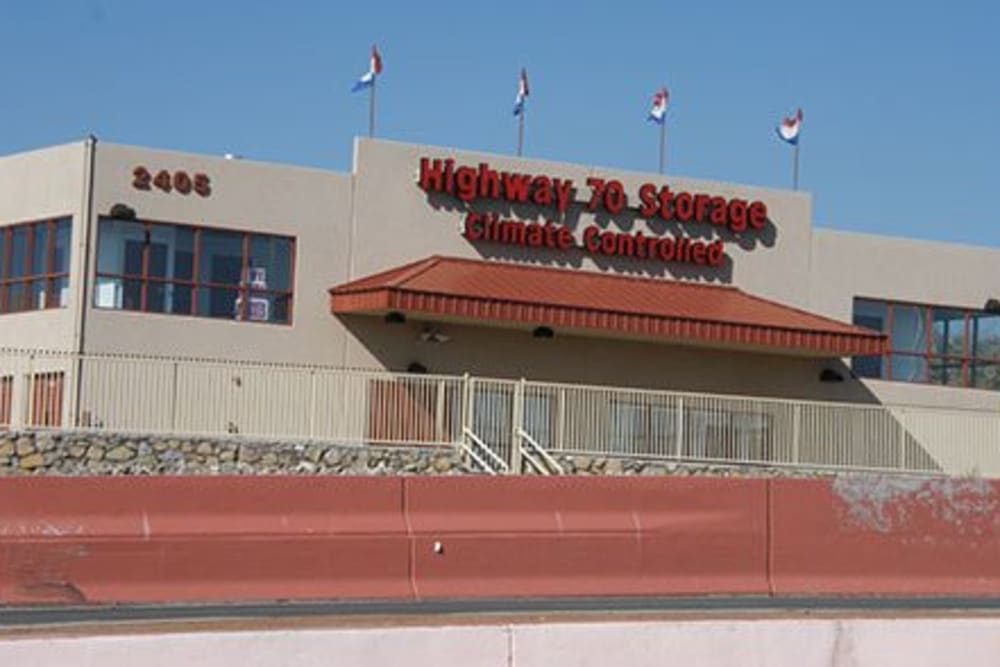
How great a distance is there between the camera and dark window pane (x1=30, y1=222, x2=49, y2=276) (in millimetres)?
39781

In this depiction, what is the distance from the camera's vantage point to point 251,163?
40219 mm

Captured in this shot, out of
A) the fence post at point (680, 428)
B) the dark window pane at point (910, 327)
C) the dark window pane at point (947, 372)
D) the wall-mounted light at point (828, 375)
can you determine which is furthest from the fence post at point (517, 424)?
the dark window pane at point (947, 372)

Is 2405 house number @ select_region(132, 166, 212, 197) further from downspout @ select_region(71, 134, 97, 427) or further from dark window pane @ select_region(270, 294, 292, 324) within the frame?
dark window pane @ select_region(270, 294, 292, 324)

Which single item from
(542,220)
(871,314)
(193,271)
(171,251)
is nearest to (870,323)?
(871,314)

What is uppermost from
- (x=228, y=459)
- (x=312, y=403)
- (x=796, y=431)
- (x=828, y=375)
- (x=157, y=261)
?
(x=157, y=261)

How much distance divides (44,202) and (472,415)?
932 centimetres

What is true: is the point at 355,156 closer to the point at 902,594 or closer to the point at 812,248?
the point at 812,248

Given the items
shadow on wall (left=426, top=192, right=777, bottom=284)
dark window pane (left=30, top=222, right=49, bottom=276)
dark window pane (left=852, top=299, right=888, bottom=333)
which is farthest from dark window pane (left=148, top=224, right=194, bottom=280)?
dark window pane (left=852, top=299, right=888, bottom=333)

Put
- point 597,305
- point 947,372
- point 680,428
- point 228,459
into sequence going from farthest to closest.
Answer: point 947,372
point 597,305
point 680,428
point 228,459

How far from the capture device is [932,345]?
1897 inches

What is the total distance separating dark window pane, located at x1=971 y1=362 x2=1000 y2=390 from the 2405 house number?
63.5 feet

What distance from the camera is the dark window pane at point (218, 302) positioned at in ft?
131

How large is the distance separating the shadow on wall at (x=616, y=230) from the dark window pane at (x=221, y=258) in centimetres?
429

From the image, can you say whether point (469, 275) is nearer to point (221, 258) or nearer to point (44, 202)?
point (221, 258)
